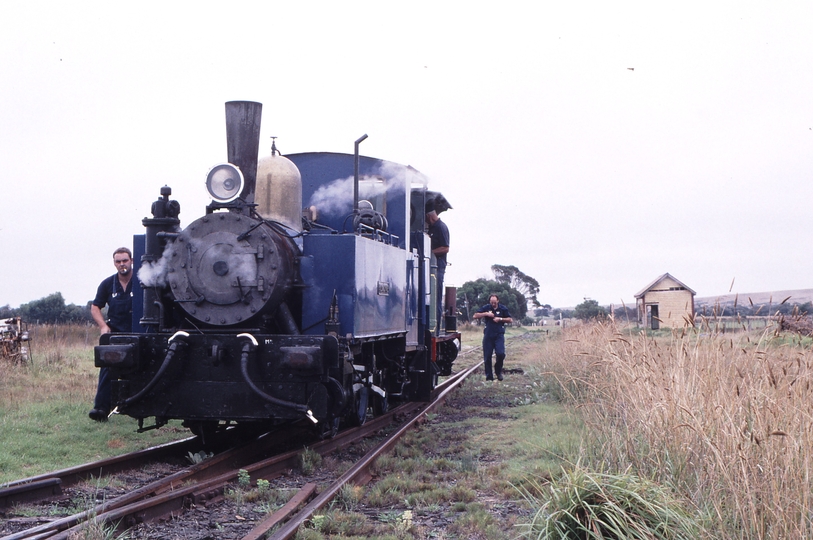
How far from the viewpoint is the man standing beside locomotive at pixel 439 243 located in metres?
12.0

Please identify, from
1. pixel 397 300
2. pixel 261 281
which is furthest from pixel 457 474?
pixel 397 300

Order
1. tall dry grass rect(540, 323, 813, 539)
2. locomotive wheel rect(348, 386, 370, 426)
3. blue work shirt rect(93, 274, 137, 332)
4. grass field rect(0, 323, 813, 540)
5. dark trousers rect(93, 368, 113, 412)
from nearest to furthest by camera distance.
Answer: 1. tall dry grass rect(540, 323, 813, 539)
2. grass field rect(0, 323, 813, 540)
3. locomotive wheel rect(348, 386, 370, 426)
4. dark trousers rect(93, 368, 113, 412)
5. blue work shirt rect(93, 274, 137, 332)

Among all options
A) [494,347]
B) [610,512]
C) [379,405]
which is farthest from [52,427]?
[494,347]

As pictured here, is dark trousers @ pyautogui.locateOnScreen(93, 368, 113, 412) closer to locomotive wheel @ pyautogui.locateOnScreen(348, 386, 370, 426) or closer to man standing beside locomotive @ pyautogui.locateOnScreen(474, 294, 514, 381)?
locomotive wheel @ pyautogui.locateOnScreen(348, 386, 370, 426)

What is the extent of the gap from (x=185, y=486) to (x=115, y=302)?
3.88 m

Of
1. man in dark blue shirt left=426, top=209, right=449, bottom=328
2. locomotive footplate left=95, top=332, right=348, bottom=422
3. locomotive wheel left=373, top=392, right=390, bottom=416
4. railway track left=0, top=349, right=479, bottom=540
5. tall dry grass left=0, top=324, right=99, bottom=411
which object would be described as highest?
man in dark blue shirt left=426, top=209, right=449, bottom=328

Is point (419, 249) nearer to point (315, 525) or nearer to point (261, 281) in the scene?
point (261, 281)

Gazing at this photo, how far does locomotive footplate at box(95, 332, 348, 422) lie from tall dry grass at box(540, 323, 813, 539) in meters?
2.21

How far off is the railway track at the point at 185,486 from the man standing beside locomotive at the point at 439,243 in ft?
14.9

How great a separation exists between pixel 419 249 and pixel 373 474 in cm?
479

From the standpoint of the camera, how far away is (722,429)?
13.7 ft

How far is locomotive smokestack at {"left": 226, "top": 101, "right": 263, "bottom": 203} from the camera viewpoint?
6977mm

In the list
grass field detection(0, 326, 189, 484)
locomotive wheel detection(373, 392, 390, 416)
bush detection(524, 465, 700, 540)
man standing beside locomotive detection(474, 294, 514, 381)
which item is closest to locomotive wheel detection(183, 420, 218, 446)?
grass field detection(0, 326, 189, 484)

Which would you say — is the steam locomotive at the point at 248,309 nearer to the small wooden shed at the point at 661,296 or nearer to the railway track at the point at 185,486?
the railway track at the point at 185,486
